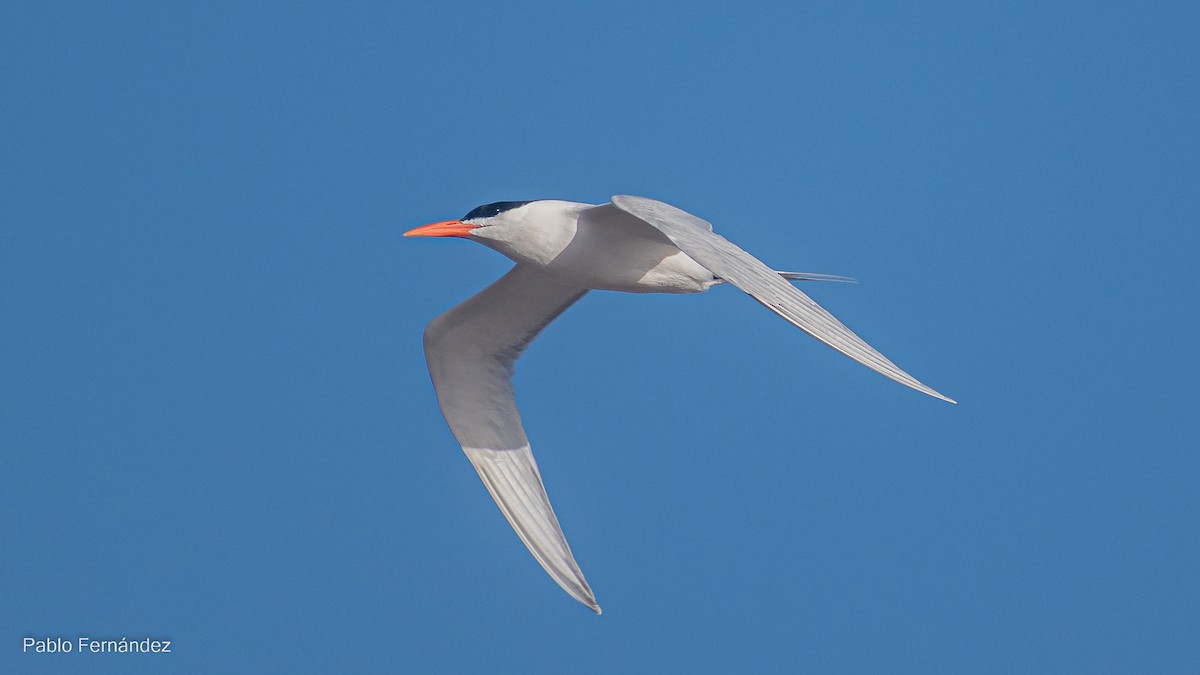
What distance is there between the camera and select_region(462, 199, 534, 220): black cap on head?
670 centimetres

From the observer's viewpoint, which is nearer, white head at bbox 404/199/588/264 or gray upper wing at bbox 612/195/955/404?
gray upper wing at bbox 612/195/955/404

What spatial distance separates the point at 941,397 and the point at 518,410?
3606mm

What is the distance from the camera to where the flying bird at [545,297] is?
5355mm

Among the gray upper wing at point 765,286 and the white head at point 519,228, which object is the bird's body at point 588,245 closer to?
the white head at point 519,228

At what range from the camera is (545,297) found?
25.4 ft

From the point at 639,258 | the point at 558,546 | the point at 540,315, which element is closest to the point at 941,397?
the point at 639,258

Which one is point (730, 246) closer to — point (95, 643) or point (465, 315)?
point (465, 315)

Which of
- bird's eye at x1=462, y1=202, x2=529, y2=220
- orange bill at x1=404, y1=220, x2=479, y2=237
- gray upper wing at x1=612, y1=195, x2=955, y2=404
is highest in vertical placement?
bird's eye at x1=462, y1=202, x2=529, y2=220

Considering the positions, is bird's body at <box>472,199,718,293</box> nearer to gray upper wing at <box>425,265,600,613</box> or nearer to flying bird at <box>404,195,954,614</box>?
flying bird at <box>404,195,954,614</box>

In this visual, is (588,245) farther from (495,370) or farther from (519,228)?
(495,370)

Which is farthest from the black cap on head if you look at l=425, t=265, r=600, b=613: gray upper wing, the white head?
l=425, t=265, r=600, b=613: gray upper wing

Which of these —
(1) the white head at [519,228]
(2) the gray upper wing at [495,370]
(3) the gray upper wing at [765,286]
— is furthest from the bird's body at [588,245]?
(2) the gray upper wing at [495,370]

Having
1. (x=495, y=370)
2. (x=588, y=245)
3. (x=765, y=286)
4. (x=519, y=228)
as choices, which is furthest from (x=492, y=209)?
(x=765, y=286)

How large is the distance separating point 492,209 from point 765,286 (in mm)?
1945
